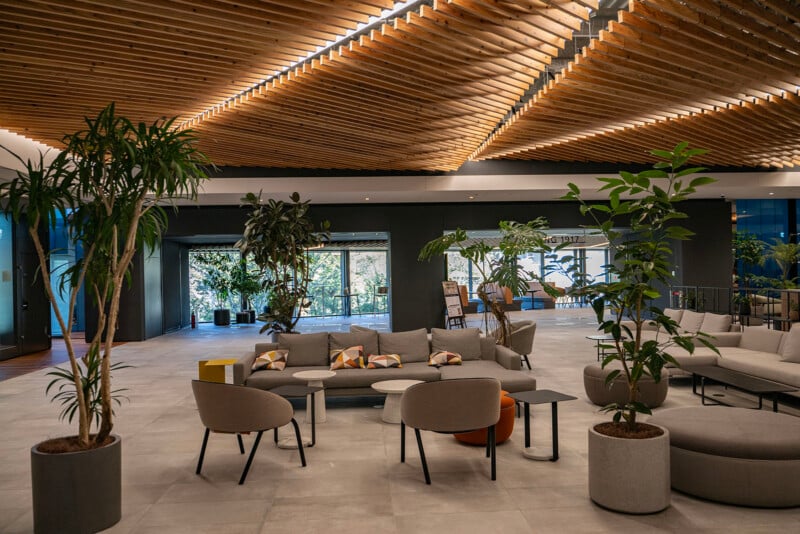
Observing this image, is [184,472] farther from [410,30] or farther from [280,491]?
[410,30]

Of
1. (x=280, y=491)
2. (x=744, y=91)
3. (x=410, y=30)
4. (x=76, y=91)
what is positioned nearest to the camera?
(x=280, y=491)

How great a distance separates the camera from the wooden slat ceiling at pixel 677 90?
5305 mm

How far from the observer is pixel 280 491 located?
14.0 feet

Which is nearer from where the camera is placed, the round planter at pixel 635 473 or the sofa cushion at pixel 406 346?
the round planter at pixel 635 473

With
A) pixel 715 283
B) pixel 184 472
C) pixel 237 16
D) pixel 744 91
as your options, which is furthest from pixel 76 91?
pixel 715 283

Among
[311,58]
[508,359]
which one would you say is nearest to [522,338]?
[508,359]

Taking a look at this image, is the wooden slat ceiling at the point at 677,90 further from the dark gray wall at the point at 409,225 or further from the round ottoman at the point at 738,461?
the round ottoman at the point at 738,461

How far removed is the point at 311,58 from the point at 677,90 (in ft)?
14.8

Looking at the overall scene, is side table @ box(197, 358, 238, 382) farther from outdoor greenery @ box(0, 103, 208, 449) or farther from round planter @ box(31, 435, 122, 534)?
round planter @ box(31, 435, 122, 534)

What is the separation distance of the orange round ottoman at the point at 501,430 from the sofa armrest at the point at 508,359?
1523 mm

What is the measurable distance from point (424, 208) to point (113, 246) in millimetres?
11849

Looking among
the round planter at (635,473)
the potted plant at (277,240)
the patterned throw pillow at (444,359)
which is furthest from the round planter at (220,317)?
the round planter at (635,473)

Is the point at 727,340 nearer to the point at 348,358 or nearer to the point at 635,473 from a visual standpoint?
the point at 348,358

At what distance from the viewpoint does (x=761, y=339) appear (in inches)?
307
